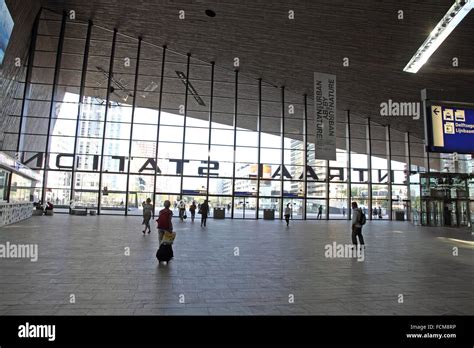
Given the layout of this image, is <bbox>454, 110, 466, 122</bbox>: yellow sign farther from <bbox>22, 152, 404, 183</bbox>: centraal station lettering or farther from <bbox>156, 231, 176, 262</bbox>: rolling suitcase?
<bbox>22, 152, 404, 183</bbox>: centraal station lettering

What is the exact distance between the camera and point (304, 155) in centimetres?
2570

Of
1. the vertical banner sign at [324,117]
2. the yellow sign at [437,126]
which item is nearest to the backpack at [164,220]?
the yellow sign at [437,126]

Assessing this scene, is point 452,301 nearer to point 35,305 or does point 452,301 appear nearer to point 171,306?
point 171,306

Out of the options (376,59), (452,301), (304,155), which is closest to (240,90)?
(304,155)

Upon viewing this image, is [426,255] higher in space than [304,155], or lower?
lower

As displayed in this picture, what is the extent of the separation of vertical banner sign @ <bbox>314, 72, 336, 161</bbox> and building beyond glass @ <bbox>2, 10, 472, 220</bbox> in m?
11.8

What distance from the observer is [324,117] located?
40.5ft

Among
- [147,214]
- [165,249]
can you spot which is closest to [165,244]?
[165,249]

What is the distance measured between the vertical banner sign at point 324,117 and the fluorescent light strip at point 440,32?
5686 millimetres

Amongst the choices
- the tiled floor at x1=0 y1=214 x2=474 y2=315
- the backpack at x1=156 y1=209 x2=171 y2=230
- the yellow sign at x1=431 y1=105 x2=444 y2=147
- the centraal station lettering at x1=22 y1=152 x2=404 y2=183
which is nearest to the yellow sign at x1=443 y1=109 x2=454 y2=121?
the yellow sign at x1=431 y1=105 x2=444 y2=147

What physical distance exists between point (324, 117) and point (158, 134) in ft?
46.2

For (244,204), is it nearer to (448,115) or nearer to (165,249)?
(448,115)

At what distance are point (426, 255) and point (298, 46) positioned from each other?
44.7ft
